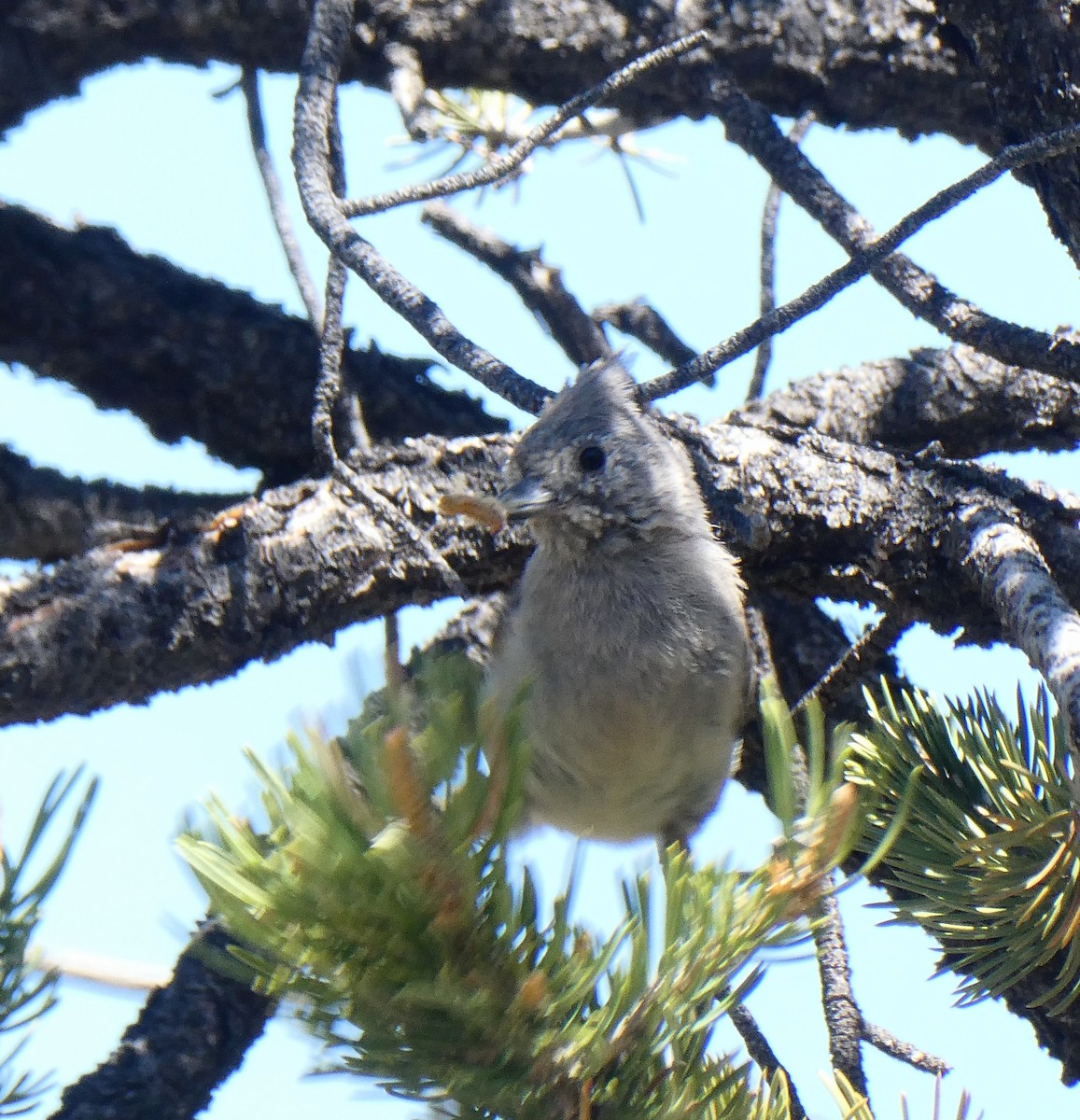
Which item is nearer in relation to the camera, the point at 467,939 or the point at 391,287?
the point at 467,939

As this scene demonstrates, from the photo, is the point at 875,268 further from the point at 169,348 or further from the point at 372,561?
the point at 169,348

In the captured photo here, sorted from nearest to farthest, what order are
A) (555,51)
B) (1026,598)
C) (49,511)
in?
1. (1026,598)
2. (49,511)
3. (555,51)

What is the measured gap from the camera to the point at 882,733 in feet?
4.70

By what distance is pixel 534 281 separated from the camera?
8.98ft

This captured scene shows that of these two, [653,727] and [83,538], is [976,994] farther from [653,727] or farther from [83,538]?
[83,538]

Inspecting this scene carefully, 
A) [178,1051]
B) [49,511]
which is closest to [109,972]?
[178,1051]

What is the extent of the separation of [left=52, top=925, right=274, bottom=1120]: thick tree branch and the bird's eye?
0.92 meters

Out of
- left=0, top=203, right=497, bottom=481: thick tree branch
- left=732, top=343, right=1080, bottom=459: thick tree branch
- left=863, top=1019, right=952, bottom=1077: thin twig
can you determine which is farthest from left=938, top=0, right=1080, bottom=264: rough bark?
left=0, top=203, right=497, bottom=481: thick tree branch

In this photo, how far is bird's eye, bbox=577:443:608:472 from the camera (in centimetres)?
210

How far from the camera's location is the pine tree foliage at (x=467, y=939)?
919 millimetres

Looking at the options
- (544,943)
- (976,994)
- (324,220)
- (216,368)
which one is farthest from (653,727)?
(216,368)

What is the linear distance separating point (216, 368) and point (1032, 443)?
5.45 feet

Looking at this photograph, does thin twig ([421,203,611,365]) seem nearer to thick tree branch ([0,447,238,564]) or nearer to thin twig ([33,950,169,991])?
thick tree branch ([0,447,238,564])

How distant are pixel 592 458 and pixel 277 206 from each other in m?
0.74
